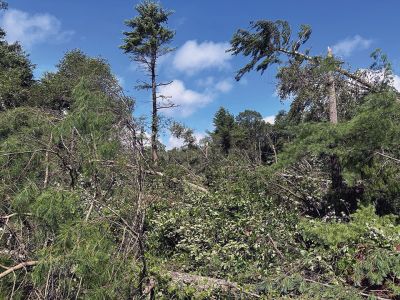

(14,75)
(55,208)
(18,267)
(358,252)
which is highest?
(14,75)

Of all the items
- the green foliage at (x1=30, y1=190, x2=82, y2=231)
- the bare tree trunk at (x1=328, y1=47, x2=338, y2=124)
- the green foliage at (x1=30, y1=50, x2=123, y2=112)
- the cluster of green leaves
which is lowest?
the cluster of green leaves

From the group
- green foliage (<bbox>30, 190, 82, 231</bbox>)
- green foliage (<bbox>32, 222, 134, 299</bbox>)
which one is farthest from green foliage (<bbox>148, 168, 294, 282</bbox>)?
green foliage (<bbox>30, 190, 82, 231</bbox>)

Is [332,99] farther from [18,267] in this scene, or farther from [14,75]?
[14,75]

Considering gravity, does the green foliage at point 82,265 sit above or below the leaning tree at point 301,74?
below

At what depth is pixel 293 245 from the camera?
5.52 m

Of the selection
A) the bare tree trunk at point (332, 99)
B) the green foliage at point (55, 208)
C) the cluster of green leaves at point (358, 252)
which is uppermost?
the bare tree trunk at point (332, 99)

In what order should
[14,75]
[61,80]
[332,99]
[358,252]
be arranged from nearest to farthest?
[358,252], [332,99], [14,75], [61,80]

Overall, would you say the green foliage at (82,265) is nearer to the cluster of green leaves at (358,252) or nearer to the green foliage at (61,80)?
the cluster of green leaves at (358,252)

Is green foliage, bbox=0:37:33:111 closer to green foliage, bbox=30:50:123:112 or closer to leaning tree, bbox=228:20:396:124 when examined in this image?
green foliage, bbox=30:50:123:112

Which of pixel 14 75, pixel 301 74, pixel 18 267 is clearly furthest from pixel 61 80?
pixel 18 267

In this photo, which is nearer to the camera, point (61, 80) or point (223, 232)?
point (223, 232)

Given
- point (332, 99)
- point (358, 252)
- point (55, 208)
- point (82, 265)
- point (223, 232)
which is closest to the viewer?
point (82, 265)

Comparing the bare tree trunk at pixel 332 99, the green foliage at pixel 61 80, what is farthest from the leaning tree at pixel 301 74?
the green foliage at pixel 61 80

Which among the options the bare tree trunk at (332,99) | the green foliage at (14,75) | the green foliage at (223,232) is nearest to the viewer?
the green foliage at (223,232)
